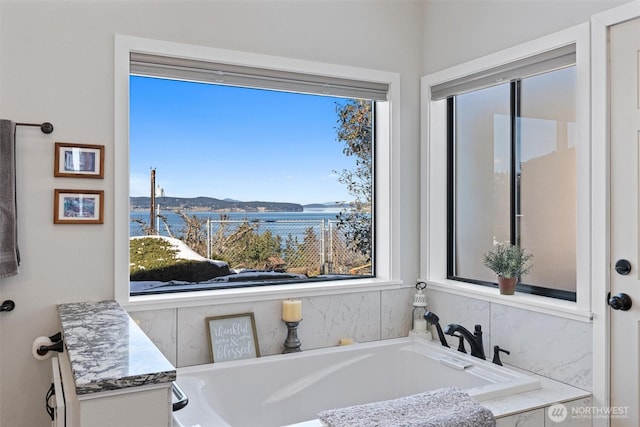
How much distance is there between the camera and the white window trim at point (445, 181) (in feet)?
7.18

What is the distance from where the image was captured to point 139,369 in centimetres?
117

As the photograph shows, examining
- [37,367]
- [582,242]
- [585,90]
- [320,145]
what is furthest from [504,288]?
[37,367]

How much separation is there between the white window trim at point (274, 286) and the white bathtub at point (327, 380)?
13.3 inches

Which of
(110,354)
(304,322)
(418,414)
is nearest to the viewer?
(110,354)

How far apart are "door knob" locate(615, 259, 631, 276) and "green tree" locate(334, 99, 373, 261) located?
1.47 meters

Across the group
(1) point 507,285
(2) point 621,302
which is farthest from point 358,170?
(2) point 621,302

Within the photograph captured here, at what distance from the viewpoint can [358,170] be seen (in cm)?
327

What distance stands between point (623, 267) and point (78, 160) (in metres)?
2.38

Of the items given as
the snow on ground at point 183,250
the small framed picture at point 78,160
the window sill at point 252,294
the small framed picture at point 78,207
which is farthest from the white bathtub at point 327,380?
the small framed picture at point 78,160

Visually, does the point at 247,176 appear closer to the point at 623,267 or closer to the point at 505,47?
the point at 505,47

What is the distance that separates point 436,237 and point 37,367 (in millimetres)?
2216

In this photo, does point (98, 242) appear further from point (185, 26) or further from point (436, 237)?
point (436, 237)

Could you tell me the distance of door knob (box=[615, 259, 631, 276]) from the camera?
6.70 feet

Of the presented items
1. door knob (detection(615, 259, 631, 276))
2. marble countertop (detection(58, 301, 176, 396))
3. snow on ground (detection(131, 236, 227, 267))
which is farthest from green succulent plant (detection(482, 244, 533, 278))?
marble countertop (detection(58, 301, 176, 396))
